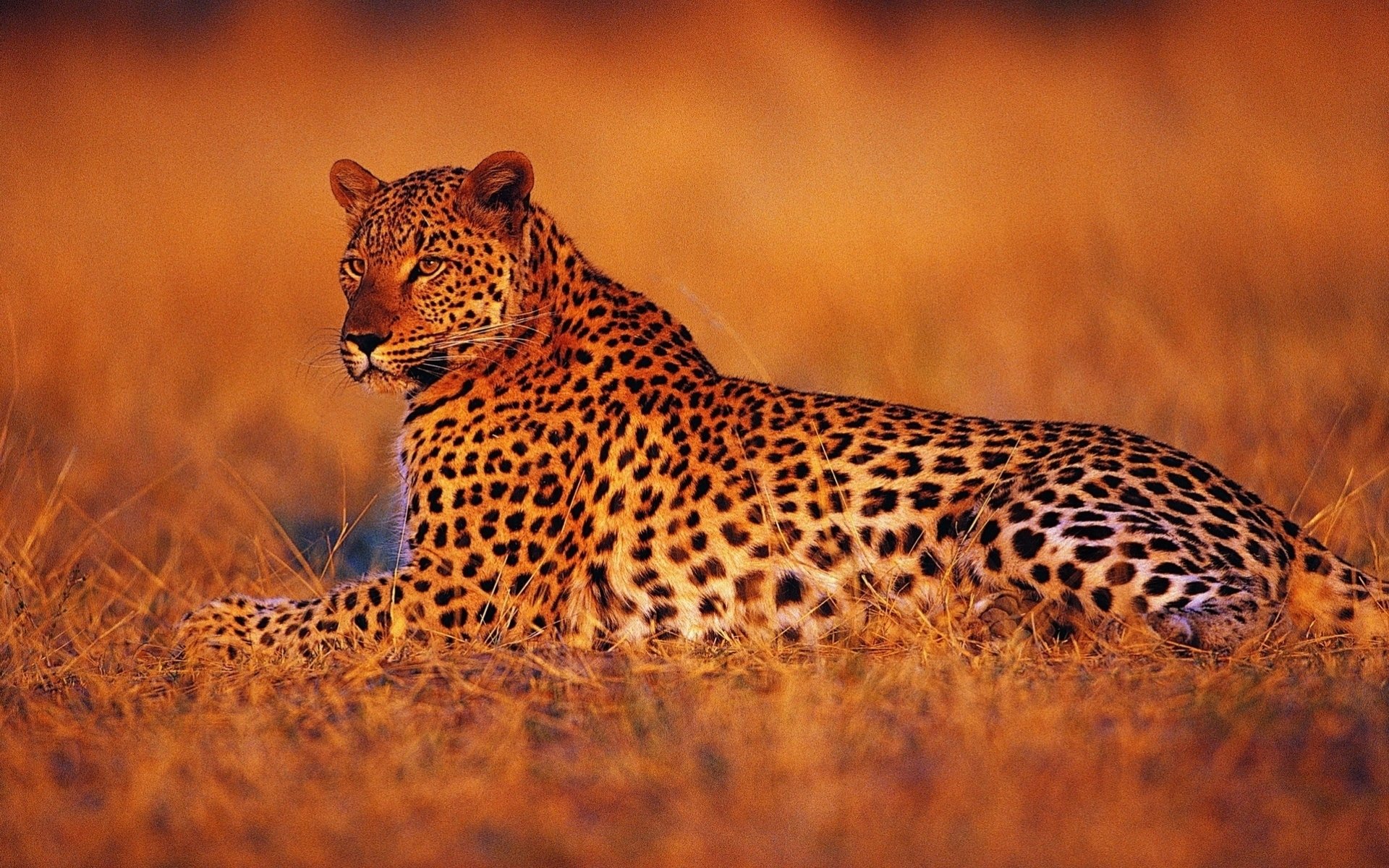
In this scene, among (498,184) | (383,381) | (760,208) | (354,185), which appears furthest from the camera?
(760,208)

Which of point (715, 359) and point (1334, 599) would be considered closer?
point (1334, 599)

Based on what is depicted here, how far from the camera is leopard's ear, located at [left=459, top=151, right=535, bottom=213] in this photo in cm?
786

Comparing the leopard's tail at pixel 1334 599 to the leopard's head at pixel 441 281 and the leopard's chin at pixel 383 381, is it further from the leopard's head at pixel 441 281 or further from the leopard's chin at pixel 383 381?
the leopard's chin at pixel 383 381

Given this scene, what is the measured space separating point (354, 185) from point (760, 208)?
10385 mm

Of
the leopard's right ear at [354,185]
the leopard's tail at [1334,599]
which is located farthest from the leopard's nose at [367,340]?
the leopard's tail at [1334,599]

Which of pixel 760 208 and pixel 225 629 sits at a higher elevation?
pixel 760 208

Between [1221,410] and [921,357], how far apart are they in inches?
114

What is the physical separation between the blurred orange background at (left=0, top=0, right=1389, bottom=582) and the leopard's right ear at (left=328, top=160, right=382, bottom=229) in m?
1.33

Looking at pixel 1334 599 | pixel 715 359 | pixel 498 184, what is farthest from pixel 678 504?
pixel 715 359

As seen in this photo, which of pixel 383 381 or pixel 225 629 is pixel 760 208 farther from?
pixel 225 629

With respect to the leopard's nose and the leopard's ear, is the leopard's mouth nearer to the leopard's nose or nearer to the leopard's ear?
the leopard's nose

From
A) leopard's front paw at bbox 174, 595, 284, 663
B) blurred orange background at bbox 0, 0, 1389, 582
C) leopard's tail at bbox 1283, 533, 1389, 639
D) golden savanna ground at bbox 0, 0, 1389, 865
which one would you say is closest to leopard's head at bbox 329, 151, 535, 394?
golden savanna ground at bbox 0, 0, 1389, 865

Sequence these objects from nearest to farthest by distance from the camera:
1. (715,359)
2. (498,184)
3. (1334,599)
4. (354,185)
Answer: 1. (1334,599)
2. (498,184)
3. (354,185)
4. (715,359)

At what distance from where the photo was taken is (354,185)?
27.7 ft
